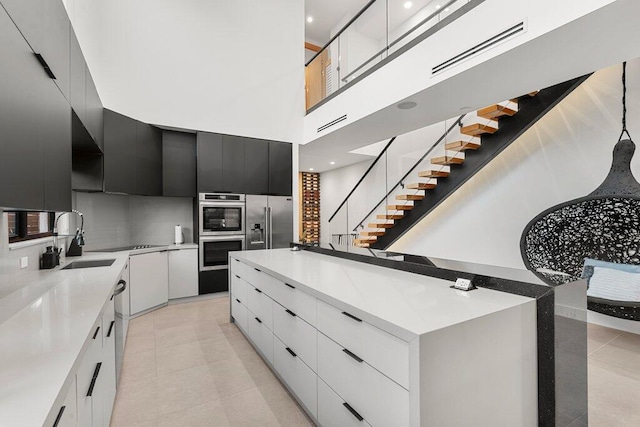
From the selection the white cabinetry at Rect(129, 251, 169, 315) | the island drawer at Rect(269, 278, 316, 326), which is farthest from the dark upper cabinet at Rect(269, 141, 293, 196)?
the island drawer at Rect(269, 278, 316, 326)

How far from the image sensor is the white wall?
164 inches

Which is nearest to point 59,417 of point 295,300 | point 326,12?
point 295,300

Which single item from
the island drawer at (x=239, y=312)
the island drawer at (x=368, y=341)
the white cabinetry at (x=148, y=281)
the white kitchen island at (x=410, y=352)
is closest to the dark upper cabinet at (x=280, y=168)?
the white cabinetry at (x=148, y=281)

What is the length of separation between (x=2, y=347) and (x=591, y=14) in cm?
362

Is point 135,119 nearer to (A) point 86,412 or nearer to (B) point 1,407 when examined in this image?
(A) point 86,412

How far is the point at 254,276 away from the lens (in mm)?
2830

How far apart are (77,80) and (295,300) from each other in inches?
88.7

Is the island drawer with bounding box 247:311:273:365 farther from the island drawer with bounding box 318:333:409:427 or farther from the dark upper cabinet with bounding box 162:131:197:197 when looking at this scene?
the dark upper cabinet with bounding box 162:131:197:197

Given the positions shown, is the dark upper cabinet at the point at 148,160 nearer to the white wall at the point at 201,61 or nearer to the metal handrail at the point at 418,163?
the white wall at the point at 201,61

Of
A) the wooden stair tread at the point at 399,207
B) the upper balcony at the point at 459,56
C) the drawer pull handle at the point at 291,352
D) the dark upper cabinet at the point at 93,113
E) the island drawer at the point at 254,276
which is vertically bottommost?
the drawer pull handle at the point at 291,352

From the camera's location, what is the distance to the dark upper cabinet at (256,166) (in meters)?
5.06

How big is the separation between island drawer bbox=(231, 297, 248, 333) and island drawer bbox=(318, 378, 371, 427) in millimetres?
1607

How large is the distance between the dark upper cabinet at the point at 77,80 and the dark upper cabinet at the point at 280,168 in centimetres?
300

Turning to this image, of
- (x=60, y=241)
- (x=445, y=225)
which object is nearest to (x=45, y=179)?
(x=60, y=241)
